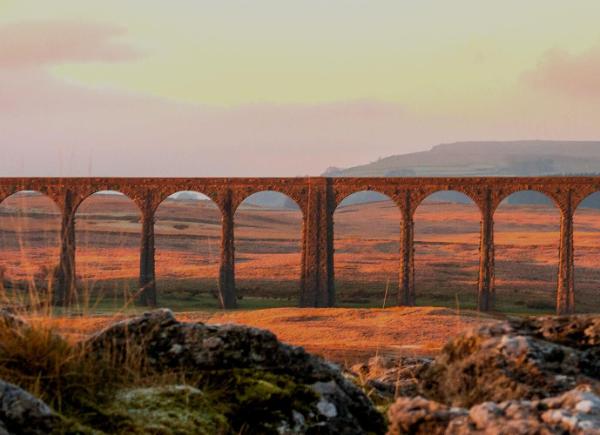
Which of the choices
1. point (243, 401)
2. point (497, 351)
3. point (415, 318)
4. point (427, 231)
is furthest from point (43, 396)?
point (427, 231)

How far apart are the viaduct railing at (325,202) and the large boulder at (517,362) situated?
48569 millimetres

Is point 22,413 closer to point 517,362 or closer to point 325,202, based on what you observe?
point 517,362

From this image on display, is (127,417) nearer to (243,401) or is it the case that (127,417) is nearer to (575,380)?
(243,401)

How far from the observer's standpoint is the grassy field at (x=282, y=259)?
60.0 metres

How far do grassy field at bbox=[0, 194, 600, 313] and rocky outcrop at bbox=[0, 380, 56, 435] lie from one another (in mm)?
24535

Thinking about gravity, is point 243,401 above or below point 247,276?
above

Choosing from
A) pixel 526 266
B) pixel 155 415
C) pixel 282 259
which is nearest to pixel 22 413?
pixel 155 415

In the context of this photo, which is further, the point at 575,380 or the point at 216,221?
the point at 216,221

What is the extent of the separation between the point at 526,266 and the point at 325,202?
99.0ft

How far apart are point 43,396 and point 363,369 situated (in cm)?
750

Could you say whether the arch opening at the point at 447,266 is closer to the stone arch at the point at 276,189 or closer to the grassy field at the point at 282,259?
the grassy field at the point at 282,259

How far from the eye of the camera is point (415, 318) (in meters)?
43.2

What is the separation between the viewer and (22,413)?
434 cm

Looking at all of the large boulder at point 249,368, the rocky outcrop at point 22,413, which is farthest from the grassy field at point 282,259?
the rocky outcrop at point 22,413
